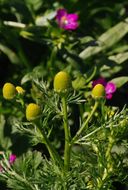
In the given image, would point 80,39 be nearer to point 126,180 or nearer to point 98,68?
point 98,68

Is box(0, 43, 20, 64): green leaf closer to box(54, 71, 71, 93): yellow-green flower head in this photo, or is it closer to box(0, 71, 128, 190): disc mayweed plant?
box(0, 71, 128, 190): disc mayweed plant

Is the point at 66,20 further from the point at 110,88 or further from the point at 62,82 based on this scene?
the point at 62,82

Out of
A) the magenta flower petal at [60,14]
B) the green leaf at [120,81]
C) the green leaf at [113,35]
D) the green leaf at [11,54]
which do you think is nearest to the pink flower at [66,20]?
the magenta flower petal at [60,14]

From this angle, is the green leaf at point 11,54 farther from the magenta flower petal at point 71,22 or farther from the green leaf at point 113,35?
the green leaf at point 113,35

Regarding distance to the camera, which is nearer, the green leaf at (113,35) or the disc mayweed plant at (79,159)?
the disc mayweed plant at (79,159)

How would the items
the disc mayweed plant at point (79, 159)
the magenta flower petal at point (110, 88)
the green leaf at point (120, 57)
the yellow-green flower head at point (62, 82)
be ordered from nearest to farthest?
the yellow-green flower head at point (62, 82) < the disc mayweed plant at point (79, 159) < the magenta flower petal at point (110, 88) < the green leaf at point (120, 57)

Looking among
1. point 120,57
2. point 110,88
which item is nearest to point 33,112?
point 110,88

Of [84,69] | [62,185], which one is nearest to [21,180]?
[62,185]
